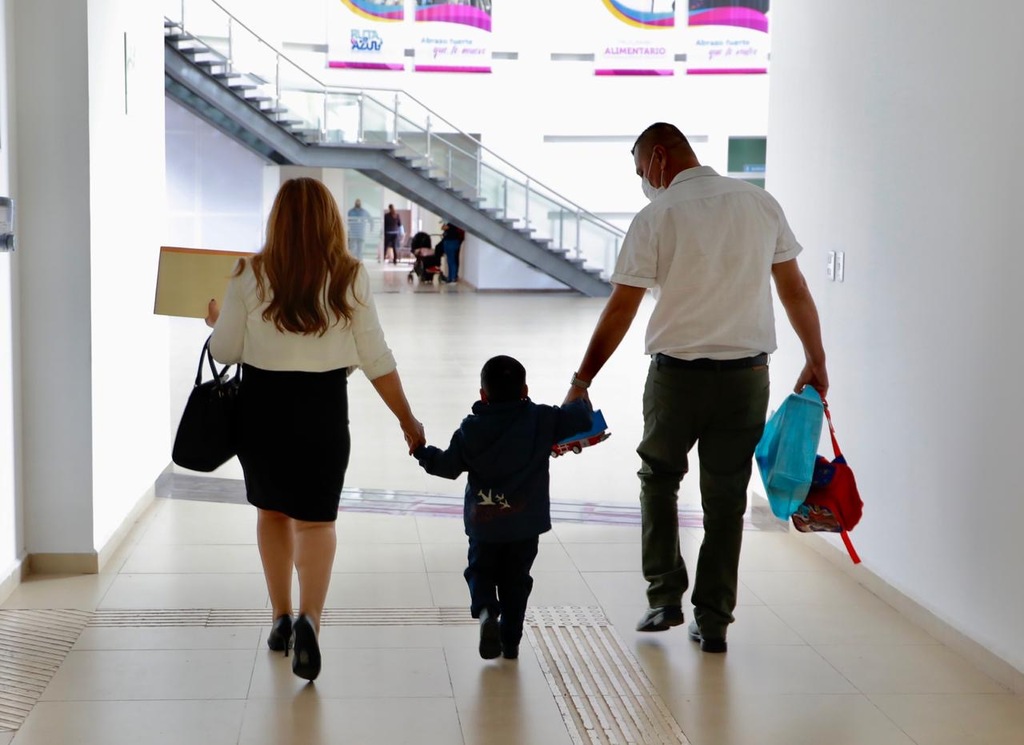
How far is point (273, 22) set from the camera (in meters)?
18.6

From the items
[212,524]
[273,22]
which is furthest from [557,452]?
[273,22]

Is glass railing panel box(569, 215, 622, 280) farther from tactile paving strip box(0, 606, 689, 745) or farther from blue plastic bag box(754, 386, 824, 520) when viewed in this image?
blue plastic bag box(754, 386, 824, 520)

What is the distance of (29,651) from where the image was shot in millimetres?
3580

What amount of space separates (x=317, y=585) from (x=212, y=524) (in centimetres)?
195

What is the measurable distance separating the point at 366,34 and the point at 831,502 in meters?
16.7

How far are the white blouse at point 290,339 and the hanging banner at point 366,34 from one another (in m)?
16.4

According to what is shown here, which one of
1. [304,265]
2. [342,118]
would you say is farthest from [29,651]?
[342,118]

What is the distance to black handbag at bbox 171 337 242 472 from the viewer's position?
10.7 ft

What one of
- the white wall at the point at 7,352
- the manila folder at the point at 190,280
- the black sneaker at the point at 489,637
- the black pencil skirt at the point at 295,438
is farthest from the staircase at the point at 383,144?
the black sneaker at the point at 489,637

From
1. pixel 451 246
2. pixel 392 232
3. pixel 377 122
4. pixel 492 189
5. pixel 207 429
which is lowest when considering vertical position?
pixel 207 429

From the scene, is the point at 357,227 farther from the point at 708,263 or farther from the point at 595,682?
the point at 595,682

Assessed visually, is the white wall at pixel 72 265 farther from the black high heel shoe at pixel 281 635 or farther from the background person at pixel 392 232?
the background person at pixel 392 232

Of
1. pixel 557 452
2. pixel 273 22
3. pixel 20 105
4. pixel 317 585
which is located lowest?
pixel 317 585

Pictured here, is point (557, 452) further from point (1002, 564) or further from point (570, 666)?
point (1002, 564)
